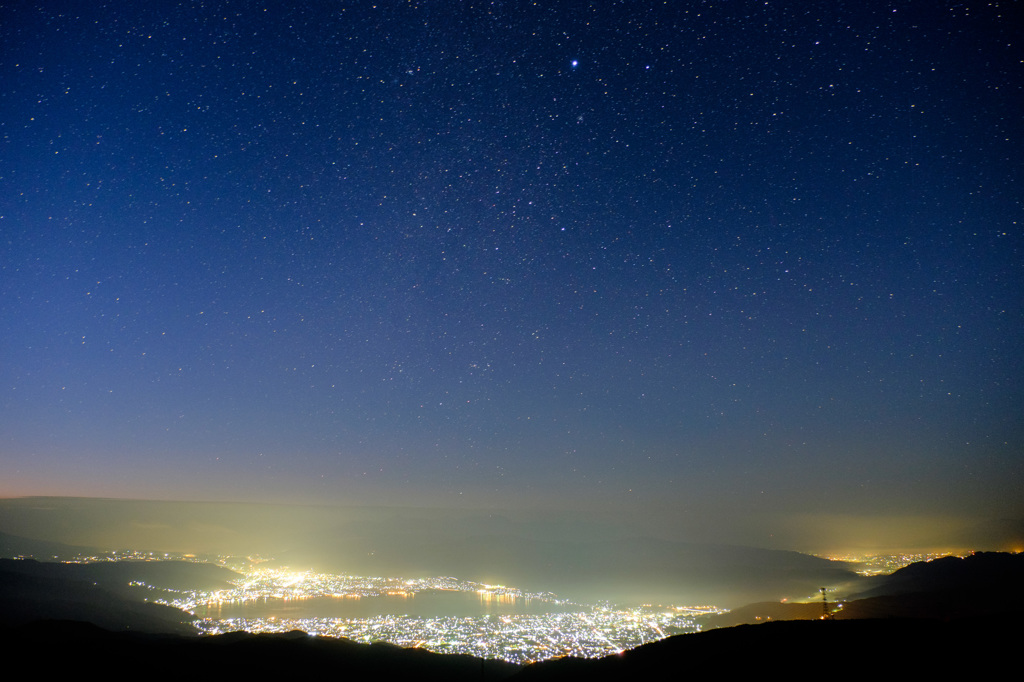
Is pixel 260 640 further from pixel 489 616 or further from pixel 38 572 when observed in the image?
pixel 489 616

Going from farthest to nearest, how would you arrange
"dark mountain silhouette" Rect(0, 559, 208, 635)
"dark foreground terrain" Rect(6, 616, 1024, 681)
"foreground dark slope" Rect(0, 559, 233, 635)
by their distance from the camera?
"foreground dark slope" Rect(0, 559, 233, 635) < "dark mountain silhouette" Rect(0, 559, 208, 635) < "dark foreground terrain" Rect(6, 616, 1024, 681)

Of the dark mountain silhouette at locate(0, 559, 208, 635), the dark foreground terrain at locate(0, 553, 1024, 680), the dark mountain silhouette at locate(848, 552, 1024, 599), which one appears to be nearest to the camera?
the dark foreground terrain at locate(0, 553, 1024, 680)

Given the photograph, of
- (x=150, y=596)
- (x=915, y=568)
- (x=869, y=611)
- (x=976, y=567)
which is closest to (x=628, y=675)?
(x=869, y=611)

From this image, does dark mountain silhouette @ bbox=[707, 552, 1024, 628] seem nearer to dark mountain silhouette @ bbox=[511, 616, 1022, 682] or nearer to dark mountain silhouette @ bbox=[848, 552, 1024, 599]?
dark mountain silhouette @ bbox=[848, 552, 1024, 599]

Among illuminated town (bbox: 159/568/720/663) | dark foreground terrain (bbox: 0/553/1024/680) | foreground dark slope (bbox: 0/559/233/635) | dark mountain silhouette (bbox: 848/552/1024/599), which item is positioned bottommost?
illuminated town (bbox: 159/568/720/663)

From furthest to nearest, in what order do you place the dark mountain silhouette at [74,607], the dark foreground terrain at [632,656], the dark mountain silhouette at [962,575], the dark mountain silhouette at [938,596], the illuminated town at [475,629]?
the illuminated town at [475,629] < the dark mountain silhouette at [962,575] < the dark mountain silhouette at [74,607] < the dark mountain silhouette at [938,596] < the dark foreground terrain at [632,656]

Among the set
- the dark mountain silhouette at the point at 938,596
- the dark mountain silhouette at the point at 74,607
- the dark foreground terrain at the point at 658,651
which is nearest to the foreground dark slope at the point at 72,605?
the dark mountain silhouette at the point at 74,607

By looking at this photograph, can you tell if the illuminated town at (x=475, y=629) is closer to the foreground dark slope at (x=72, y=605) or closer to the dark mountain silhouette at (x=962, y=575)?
the foreground dark slope at (x=72, y=605)

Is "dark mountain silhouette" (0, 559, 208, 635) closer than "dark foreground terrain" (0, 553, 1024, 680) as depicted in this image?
No

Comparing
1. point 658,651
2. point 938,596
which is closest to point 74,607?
point 658,651

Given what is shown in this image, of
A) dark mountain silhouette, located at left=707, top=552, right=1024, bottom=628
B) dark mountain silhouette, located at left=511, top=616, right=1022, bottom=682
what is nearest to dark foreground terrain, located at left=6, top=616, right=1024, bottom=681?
dark mountain silhouette, located at left=511, top=616, right=1022, bottom=682

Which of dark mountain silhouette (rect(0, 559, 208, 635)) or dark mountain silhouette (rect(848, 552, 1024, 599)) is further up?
dark mountain silhouette (rect(848, 552, 1024, 599))
